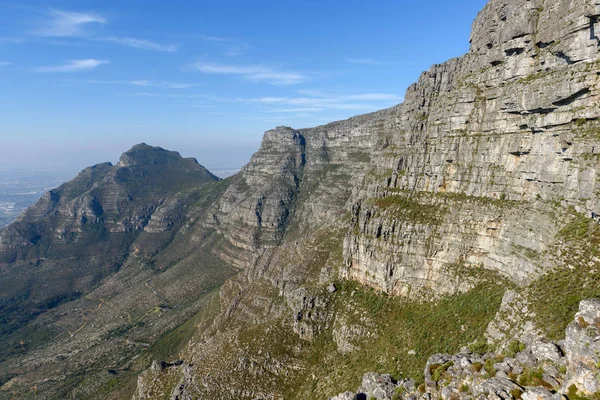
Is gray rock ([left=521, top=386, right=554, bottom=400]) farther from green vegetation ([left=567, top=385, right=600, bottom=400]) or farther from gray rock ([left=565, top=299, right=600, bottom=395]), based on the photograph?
gray rock ([left=565, top=299, right=600, bottom=395])

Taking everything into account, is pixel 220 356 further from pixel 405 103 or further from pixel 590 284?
pixel 405 103

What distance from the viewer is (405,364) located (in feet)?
158

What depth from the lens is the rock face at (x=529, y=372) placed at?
2109cm

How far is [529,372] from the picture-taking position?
24531mm

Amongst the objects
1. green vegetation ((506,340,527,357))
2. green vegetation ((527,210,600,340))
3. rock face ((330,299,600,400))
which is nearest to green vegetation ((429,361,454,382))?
rock face ((330,299,600,400))

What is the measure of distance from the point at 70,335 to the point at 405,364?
156m

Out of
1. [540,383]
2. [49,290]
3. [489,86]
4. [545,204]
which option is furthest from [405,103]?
[49,290]

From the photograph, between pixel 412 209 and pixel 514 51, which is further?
pixel 412 209

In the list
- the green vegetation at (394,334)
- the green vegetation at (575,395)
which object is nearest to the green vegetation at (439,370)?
the green vegetation at (394,334)

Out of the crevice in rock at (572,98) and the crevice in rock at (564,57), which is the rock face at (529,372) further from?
the crevice in rock at (564,57)

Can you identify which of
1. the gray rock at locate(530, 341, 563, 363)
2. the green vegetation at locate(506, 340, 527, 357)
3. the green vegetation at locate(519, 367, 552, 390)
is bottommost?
the green vegetation at locate(506, 340, 527, 357)

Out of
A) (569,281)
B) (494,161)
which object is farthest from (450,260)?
(569,281)

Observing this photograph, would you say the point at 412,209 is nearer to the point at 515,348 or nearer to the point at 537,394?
the point at 515,348

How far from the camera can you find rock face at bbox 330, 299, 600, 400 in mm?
21094
